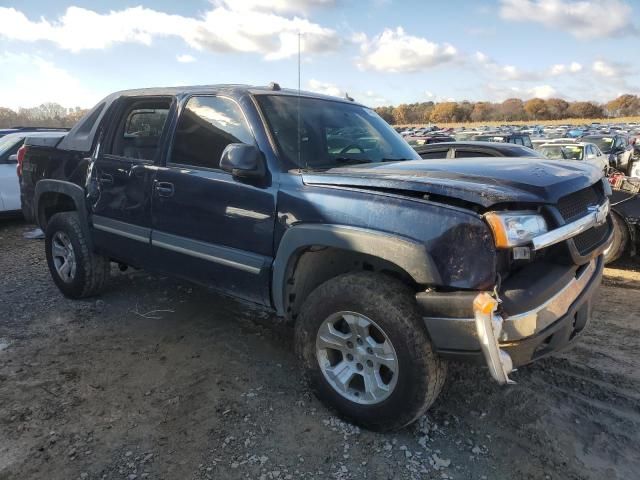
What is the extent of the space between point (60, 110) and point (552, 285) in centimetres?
3512

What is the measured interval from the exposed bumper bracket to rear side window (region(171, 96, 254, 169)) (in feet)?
5.88

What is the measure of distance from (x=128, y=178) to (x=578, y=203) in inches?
126

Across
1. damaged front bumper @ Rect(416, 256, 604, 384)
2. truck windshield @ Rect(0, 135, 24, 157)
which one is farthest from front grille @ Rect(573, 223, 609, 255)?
truck windshield @ Rect(0, 135, 24, 157)

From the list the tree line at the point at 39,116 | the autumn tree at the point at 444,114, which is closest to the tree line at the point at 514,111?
the autumn tree at the point at 444,114

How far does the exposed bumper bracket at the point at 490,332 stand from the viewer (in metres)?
2.21

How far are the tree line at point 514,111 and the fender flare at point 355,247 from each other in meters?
101

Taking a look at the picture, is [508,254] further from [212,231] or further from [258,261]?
[212,231]

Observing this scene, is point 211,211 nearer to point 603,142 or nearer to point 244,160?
point 244,160

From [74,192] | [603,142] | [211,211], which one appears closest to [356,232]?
[211,211]

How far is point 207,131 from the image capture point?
353cm

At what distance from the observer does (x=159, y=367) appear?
355cm

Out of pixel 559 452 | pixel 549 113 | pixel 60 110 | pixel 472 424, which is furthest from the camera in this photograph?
pixel 549 113

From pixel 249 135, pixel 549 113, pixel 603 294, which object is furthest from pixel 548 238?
pixel 549 113

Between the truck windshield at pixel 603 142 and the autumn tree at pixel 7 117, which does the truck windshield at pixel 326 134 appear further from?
the autumn tree at pixel 7 117
